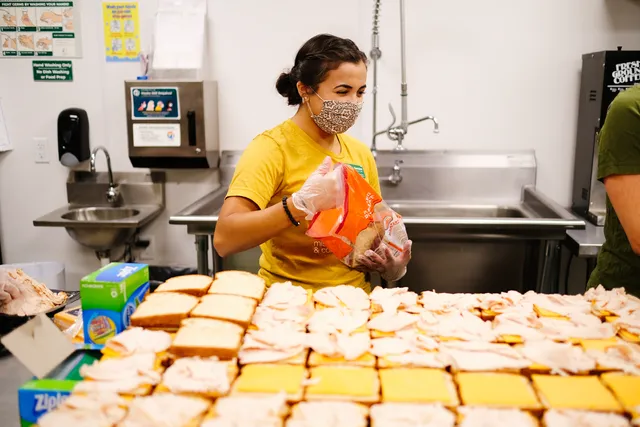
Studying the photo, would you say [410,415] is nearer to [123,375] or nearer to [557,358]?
[557,358]

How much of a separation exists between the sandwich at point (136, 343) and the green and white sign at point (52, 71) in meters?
2.72

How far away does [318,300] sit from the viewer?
4.75ft

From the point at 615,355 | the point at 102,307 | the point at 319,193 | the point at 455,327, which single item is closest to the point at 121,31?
the point at 319,193

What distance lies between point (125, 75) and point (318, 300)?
2529 millimetres

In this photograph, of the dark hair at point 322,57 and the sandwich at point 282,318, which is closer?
the sandwich at point 282,318

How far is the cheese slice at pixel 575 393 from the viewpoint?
3.31 feet

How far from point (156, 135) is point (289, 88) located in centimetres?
146

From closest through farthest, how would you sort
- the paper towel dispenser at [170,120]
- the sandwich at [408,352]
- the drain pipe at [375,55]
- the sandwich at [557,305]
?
the sandwich at [408,352] < the sandwich at [557,305] < the drain pipe at [375,55] < the paper towel dispenser at [170,120]

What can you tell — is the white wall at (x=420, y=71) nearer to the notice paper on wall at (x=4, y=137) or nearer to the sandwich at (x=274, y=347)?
the notice paper on wall at (x=4, y=137)

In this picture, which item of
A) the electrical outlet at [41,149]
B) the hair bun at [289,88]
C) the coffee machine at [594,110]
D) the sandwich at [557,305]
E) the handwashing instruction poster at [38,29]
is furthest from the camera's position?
the electrical outlet at [41,149]

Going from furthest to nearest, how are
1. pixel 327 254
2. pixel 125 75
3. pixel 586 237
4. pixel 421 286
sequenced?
pixel 125 75 < pixel 421 286 < pixel 586 237 < pixel 327 254

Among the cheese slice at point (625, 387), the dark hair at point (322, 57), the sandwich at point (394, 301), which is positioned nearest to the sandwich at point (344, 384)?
the sandwich at point (394, 301)

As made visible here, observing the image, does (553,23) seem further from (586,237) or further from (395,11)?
(586,237)

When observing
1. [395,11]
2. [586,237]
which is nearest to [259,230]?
[586,237]
